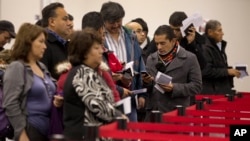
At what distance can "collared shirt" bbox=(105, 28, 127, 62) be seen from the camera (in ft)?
13.0

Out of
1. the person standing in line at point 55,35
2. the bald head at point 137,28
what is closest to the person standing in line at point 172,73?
the person standing in line at point 55,35

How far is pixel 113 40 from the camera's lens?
13.0ft

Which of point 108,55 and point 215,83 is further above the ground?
point 108,55

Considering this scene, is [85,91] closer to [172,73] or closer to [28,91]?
[28,91]

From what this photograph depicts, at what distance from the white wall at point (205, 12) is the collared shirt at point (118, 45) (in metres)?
4.47

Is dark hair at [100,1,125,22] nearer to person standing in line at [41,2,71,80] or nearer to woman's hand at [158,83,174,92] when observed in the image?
person standing in line at [41,2,71,80]

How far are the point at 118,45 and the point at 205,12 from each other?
5.75m

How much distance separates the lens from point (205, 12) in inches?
373

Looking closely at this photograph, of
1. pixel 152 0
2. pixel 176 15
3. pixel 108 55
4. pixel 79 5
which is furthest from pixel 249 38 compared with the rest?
pixel 108 55

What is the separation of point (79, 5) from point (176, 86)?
497 centimetres

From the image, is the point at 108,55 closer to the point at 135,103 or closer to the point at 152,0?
the point at 135,103

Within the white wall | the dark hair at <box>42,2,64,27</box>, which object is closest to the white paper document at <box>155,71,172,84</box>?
the dark hair at <box>42,2,64,27</box>

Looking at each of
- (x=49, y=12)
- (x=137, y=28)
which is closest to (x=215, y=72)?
(x=137, y=28)

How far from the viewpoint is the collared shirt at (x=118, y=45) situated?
13.0 feet
